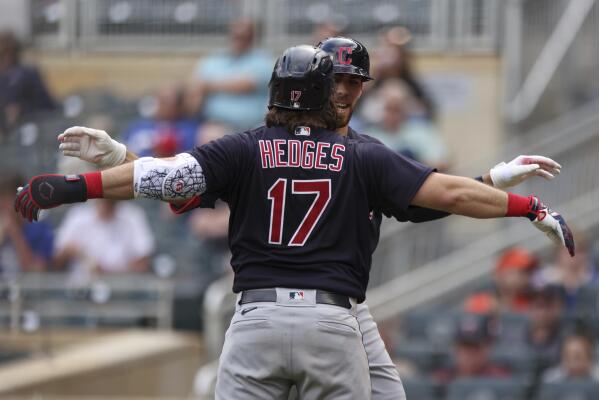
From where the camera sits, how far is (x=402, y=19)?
13.1m

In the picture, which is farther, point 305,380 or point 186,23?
point 186,23

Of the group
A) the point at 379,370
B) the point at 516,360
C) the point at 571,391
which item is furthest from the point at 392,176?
the point at 516,360

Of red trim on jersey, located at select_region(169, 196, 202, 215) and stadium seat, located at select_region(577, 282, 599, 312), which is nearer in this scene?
red trim on jersey, located at select_region(169, 196, 202, 215)

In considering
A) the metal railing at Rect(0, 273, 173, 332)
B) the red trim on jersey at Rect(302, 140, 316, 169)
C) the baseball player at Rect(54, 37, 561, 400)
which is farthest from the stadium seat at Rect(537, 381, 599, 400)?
the red trim on jersey at Rect(302, 140, 316, 169)

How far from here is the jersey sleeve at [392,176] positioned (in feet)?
15.1

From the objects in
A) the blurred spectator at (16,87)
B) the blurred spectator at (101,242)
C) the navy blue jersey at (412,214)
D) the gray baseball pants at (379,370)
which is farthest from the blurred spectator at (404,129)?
the navy blue jersey at (412,214)

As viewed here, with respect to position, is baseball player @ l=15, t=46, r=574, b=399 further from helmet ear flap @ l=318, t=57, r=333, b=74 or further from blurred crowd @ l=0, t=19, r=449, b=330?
blurred crowd @ l=0, t=19, r=449, b=330

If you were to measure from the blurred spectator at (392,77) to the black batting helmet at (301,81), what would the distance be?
6100mm

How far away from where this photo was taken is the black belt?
15.1 feet

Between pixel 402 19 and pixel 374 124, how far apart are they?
2637 millimetres

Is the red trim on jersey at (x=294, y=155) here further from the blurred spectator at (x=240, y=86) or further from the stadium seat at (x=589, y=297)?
the blurred spectator at (x=240, y=86)

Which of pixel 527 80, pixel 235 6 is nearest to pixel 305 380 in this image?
pixel 527 80

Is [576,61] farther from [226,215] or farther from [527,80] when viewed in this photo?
[226,215]

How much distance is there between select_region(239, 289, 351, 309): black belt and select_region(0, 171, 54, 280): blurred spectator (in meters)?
4.59
